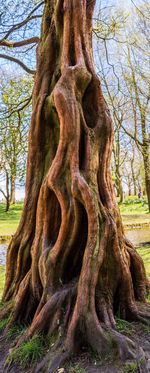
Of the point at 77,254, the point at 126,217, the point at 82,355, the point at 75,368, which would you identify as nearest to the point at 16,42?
the point at 77,254

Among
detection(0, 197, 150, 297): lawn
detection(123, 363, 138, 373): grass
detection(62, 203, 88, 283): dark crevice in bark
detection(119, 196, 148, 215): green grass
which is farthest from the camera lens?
detection(119, 196, 148, 215): green grass

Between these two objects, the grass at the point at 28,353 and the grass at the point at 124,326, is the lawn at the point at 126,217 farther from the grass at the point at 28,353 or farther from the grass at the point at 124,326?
the grass at the point at 28,353

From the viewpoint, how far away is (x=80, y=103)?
5035mm

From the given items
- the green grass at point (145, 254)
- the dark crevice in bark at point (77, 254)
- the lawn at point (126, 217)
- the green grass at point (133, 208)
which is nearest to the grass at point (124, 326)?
the dark crevice in bark at point (77, 254)

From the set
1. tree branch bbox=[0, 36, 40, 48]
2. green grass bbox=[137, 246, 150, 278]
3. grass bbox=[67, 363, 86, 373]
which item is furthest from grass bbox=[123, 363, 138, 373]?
tree branch bbox=[0, 36, 40, 48]

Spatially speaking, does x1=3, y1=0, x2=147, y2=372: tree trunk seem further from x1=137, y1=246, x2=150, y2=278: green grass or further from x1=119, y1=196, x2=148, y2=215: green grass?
x1=119, y1=196, x2=148, y2=215: green grass

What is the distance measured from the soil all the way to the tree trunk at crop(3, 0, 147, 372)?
0.36 ft

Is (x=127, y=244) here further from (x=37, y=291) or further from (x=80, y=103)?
(x=80, y=103)

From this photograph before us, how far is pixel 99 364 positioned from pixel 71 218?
172 centimetres

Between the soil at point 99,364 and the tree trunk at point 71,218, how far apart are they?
110mm

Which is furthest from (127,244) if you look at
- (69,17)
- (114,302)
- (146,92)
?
(146,92)

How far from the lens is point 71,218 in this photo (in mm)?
4523

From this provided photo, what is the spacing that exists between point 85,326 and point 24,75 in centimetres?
1007

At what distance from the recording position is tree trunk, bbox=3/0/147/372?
13.2 feet
